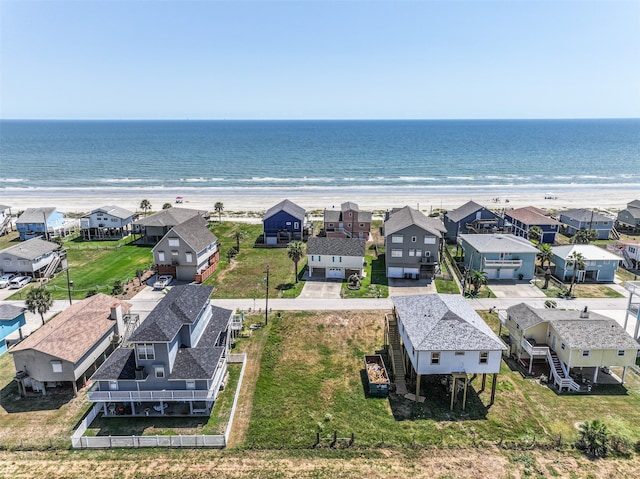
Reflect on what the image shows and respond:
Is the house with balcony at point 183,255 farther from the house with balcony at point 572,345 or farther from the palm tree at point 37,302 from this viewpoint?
the house with balcony at point 572,345

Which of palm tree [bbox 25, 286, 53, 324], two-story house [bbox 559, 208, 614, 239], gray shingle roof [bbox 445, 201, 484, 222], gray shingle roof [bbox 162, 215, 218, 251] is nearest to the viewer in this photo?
palm tree [bbox 25, 286, 53, 324]

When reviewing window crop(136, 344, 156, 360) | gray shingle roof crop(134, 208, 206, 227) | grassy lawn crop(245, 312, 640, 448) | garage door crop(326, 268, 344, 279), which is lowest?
grassy lawn crop(245, 312, 640, 448)

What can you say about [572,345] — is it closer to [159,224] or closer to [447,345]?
[447,345]

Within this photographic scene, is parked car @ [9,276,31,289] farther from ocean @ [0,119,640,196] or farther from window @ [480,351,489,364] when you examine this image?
ocean @ [0,119,640,196]

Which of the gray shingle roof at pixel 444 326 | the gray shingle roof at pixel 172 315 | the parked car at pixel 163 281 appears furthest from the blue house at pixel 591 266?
the parked car at pixel 163 281

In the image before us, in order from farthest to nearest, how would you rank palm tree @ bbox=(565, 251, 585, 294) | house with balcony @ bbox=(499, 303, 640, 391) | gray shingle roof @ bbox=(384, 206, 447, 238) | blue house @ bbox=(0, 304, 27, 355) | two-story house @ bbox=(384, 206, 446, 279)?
gray shingle roof @ bbox=(384, 206, 447, 238), two-story house @ bbox=(384, 206, 446, 279), palm tree @ bbox=(565, 251, 585, 294), blue house @ bbox=(0, 304, 27, 355), house with balcony @ bbox=(499, 303, 640, 391)

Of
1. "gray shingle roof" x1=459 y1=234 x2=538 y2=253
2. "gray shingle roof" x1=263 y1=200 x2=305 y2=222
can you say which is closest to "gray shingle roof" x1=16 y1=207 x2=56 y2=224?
"gray shingle roof" x1=263 y1=200 x2=305 y2=222

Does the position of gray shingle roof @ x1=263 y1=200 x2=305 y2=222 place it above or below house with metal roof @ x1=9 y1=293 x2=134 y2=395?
above

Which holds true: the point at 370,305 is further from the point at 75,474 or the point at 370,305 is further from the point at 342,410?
the point at 75,474
